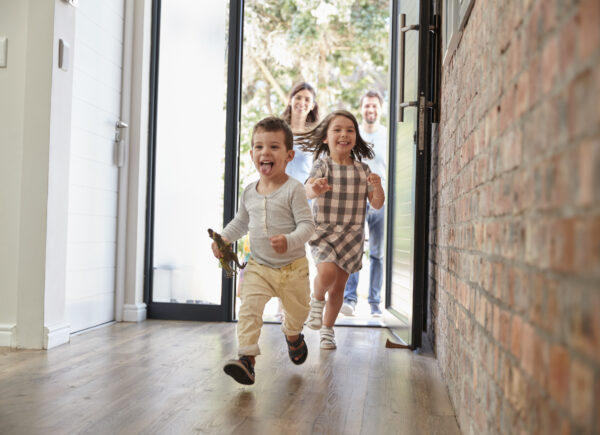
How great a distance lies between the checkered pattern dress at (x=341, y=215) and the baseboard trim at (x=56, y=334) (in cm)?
132

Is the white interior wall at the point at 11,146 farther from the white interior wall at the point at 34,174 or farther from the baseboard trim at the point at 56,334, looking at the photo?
the baseboard trim at the point at 56,334

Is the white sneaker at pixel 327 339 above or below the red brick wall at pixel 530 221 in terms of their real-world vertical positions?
below

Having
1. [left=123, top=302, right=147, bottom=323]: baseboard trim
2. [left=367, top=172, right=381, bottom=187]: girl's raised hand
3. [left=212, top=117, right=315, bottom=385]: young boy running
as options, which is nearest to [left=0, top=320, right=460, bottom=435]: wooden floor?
[left=212, top=117, right=315, bottom=385]: young boy running

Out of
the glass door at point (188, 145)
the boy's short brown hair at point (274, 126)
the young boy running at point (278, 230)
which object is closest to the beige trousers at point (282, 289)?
the young boy running at point (278, 230)

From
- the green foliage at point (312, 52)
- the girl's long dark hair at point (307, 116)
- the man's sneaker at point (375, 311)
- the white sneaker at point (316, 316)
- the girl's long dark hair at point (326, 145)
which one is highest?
the green foliage at point (312, 52)

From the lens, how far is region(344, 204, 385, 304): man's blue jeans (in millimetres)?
5098

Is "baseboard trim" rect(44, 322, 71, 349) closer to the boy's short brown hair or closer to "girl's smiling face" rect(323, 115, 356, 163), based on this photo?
the boy's short brown hair

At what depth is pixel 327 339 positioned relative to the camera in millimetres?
3260

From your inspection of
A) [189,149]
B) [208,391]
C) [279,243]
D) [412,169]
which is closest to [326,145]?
[412,169]

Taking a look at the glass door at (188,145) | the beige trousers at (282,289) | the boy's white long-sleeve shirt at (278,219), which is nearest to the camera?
the beige trousers at (282,289)

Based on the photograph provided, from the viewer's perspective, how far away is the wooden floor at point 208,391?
1.82m

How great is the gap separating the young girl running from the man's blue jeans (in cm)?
146

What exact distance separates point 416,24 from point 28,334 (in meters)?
2.43

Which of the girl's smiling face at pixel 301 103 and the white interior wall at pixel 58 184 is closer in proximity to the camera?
the white interior wall at pixel 58 184
